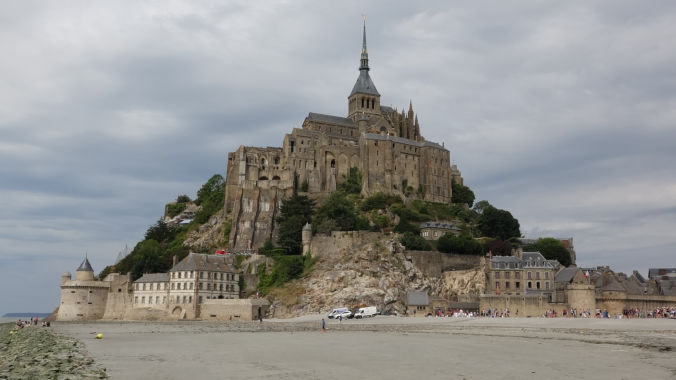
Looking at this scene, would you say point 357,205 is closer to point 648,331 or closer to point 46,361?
point 648,331

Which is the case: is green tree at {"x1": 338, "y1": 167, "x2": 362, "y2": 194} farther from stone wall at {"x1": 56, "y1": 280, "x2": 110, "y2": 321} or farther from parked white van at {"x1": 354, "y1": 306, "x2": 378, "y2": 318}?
stone wall at {"x1": 56, "y1": 280, "x2": 110, "y2": 321}

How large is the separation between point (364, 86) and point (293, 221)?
4808 centimetres

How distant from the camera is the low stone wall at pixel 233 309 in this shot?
6044cm

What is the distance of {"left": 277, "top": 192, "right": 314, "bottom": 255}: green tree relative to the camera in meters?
72.4

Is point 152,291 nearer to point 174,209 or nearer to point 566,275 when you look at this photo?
point 566,275

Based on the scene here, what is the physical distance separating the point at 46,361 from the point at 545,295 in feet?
141

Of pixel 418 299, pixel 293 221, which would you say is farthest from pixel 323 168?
pixel 418 299

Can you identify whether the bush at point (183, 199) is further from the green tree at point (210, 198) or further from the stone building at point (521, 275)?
the stone building at point (521, 275)

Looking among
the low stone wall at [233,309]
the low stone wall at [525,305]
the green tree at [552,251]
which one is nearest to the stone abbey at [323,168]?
the low stone wall at [233,309]

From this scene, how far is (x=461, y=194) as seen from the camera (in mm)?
101688

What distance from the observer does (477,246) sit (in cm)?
7269

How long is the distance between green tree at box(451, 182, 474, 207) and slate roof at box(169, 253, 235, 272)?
150ft

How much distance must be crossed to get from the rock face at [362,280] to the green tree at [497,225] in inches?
724

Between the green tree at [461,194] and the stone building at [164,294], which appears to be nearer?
the stone building at [164,294]
